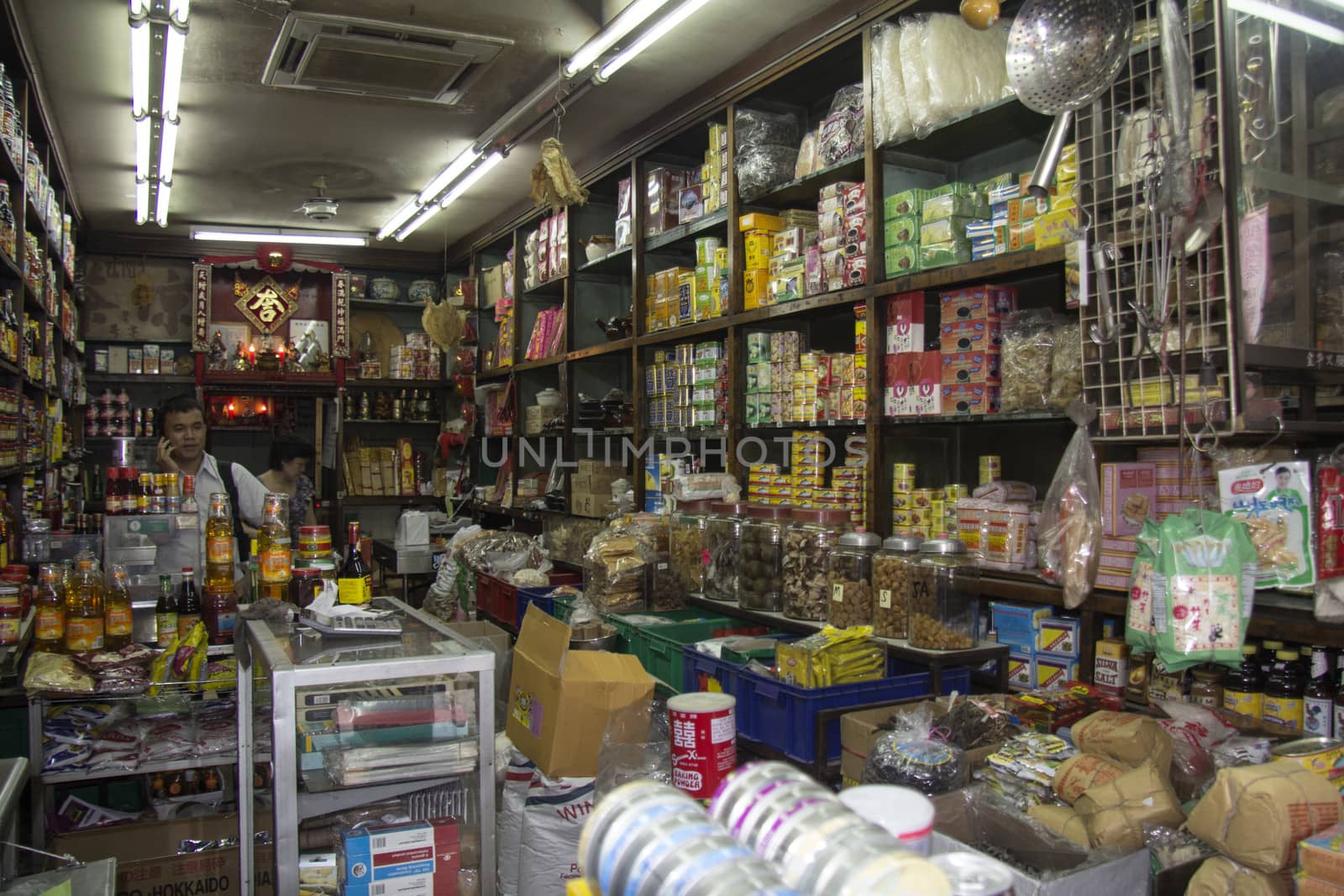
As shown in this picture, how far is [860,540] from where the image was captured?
304 centimetres

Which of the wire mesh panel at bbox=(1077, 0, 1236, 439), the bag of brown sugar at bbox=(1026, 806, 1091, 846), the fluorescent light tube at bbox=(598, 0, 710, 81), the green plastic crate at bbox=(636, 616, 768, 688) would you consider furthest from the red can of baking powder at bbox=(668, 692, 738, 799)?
the fluorescent light tube at bbox=(598, 0, 710, 81)

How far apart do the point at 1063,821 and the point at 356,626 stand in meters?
1.55

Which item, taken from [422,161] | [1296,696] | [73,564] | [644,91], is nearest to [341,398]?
[422,161]

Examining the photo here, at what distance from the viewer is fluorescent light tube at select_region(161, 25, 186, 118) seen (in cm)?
369

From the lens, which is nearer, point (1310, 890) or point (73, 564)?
point (1310, 890)

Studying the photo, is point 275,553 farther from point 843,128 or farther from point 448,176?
point 448,176

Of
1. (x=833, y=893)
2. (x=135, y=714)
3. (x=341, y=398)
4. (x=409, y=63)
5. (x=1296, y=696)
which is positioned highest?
(x=409, y=63)

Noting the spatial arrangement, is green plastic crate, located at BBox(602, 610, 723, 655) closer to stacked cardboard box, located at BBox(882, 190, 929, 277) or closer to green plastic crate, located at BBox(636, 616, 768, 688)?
green plastic crate, located at BBox(636, 616, 768, 688)

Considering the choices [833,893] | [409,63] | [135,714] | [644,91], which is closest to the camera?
[833,893]

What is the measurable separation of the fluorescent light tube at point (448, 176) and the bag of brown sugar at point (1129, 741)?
4.25 metres

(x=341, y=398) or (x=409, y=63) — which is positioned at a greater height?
(x=409, y=63)

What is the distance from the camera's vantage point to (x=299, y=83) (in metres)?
4.46

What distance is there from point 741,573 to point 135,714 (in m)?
2.03

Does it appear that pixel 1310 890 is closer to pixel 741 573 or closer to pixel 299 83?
pixel 741 573
